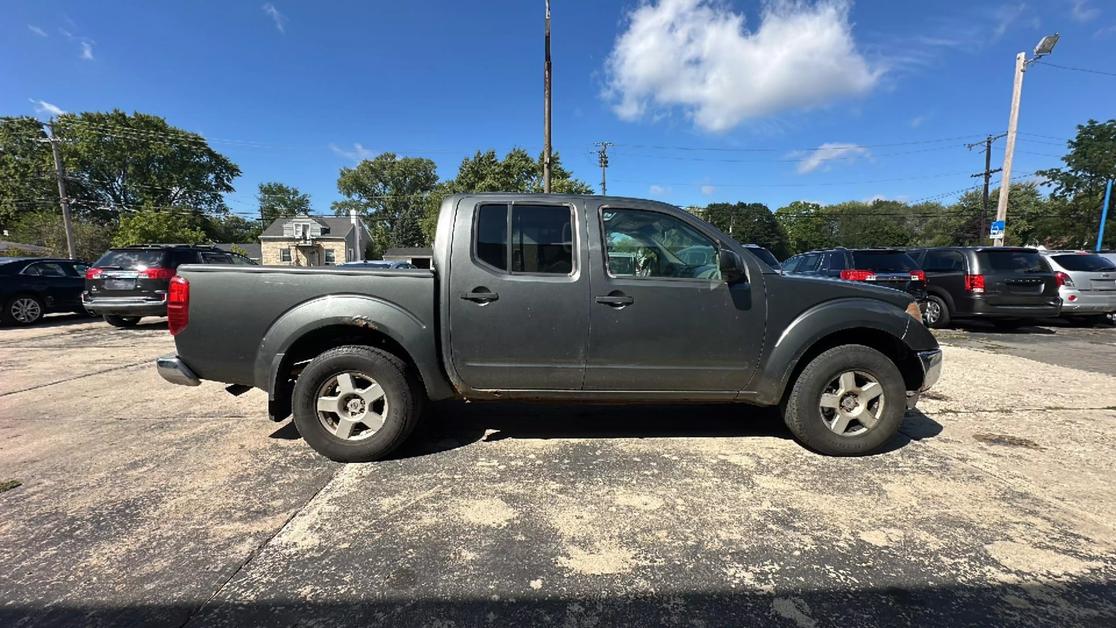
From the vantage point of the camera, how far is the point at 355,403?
3.31 metres

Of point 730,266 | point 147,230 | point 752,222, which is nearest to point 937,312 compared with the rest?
point 730,266

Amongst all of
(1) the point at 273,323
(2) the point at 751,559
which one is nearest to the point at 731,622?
(2) the point at 751,559

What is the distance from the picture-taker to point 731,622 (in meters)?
1.88

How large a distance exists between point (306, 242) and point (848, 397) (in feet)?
174

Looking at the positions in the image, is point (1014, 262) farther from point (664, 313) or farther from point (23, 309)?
point (23, 309)

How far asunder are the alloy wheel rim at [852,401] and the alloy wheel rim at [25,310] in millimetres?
15177

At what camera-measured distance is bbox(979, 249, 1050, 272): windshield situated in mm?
8781

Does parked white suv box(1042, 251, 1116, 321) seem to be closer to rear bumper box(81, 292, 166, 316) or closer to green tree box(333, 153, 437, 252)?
rear bumper box(81, 292, 166, 316)

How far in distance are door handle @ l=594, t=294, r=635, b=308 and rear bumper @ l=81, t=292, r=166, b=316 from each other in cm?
979

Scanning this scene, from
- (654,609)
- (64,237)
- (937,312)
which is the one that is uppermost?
(64,237)

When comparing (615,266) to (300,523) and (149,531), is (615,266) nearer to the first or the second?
(300,523)

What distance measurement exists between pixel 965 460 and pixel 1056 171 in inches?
2393

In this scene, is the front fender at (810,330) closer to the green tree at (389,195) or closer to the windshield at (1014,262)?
the windshield at (1014,262)

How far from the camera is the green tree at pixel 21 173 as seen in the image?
4609cm
